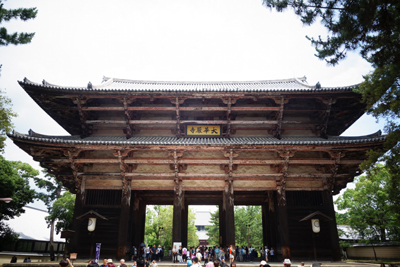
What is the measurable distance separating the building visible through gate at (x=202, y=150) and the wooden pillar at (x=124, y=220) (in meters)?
0.05

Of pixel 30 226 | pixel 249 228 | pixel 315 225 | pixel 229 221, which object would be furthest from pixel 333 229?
pixel 30 226

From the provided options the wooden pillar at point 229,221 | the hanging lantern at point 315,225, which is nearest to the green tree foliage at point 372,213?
the hanging lantern at point 315,225

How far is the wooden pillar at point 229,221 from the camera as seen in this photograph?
→ 14164 mm

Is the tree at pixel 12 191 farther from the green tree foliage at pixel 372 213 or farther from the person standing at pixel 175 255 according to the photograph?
the green tree foliage at pixel 372 213

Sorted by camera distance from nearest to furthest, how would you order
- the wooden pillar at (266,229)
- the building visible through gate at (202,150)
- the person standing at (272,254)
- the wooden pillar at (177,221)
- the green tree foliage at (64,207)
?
the building visible through gate at (202,150)
the wooden pillar at (177,221)
the person standing at (272,254)
the wooden pillar at (266,229)
the green tree foliage at (64,207)

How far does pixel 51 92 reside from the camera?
594 inches

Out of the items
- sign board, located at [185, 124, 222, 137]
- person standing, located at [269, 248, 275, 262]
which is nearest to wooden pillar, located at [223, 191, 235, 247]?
person standing, located at [269, 248, 275, 262]

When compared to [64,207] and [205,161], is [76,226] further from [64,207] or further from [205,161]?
[64,207]

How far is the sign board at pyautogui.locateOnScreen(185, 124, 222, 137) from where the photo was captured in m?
16.3

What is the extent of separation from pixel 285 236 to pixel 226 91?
28.6ft

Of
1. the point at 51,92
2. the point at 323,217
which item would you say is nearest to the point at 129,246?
the point at 51,92

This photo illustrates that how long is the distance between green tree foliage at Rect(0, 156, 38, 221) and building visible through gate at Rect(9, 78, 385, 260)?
11.4 m

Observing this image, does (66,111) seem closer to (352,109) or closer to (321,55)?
(321,55)

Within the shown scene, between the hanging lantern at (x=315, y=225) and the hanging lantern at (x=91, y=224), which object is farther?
the hanging lantern at (x=91, y=224)
